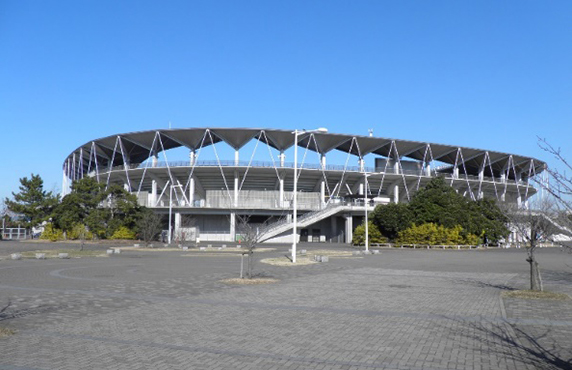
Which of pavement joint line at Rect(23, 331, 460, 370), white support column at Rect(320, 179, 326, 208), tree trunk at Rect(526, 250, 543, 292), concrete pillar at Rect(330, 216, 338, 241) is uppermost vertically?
white support column at Rect(320, 179, 326, 208)

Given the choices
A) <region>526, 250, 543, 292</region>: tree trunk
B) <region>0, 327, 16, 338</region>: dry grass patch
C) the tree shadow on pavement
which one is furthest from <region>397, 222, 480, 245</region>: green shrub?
<region>0, 327, 16, 338</region>: dry grass patch

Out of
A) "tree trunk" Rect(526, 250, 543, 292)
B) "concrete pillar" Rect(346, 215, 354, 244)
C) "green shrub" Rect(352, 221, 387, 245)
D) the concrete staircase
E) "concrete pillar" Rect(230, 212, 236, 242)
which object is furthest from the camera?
"concrete pillar" Rect(346, 215, 354, 244)

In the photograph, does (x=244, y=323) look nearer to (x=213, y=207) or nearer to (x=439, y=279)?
(x=439, y=279)

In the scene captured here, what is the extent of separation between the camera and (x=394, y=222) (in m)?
50.5

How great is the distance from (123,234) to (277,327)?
1935 inches

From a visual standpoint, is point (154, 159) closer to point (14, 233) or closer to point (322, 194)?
Answer: point (322, 194)

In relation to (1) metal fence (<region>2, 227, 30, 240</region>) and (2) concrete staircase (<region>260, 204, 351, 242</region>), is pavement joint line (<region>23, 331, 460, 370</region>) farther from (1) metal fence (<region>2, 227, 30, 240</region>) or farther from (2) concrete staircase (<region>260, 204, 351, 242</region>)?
(1) metal fence (<region>2, 227, 30, 240</region>)

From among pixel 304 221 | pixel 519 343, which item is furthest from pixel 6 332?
pixel 304 221

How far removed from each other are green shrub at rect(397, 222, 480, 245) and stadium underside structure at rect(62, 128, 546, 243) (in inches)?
374

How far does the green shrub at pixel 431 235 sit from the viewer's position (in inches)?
1944

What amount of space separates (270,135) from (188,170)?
12.3m

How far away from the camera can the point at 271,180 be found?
217 feet

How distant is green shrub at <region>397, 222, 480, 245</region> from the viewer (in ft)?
162

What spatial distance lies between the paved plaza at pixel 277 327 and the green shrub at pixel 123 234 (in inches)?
1564
